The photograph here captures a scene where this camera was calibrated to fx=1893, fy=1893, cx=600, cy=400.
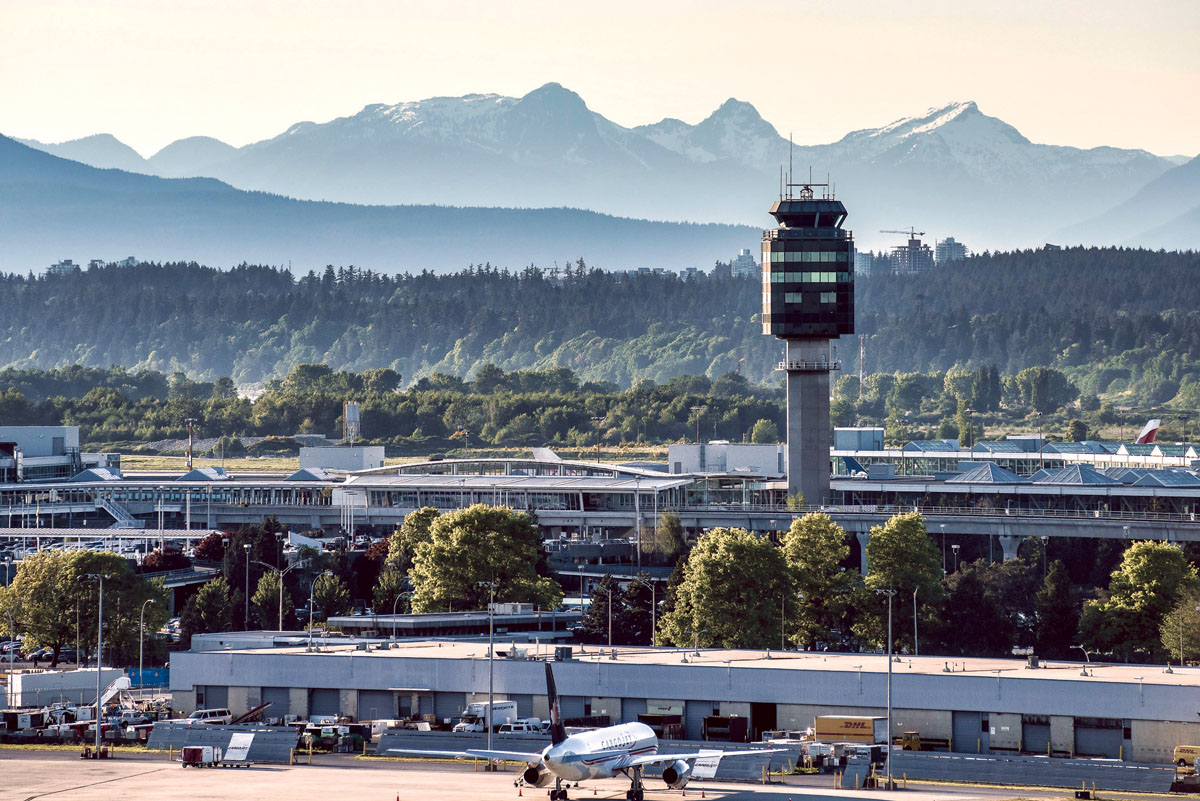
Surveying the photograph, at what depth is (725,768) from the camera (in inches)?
3359

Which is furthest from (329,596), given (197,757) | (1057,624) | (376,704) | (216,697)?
(197,757)

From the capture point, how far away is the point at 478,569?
13588cm

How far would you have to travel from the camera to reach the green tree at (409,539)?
525 ft

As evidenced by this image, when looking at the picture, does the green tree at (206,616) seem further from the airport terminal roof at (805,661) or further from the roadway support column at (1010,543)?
the roadway support column at (1010,543)

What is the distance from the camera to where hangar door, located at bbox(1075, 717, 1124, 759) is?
90500 mm

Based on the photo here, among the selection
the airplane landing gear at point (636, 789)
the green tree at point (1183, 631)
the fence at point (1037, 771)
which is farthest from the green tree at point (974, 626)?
the airplane landing gear at point (636, 789)

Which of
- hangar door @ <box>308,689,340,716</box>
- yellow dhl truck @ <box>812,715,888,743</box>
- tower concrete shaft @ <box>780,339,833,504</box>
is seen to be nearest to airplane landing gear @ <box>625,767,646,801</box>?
yellow dhl truck @ <box>812,715,888,743</box>

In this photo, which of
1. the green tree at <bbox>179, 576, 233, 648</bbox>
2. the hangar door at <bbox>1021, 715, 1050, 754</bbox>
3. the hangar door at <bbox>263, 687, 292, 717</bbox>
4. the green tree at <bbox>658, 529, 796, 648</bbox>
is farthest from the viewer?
the green tree at <bbox>179, 576, 233, 648</bbox>

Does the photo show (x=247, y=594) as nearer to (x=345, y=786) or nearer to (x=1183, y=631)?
(x=345, y=786)

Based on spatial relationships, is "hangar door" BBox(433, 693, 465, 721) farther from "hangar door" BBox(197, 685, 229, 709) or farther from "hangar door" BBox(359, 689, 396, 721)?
"hangar door" BBox(197, 685, 229, 709)

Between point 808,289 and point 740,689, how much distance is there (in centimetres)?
9196

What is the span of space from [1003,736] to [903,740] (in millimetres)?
4839

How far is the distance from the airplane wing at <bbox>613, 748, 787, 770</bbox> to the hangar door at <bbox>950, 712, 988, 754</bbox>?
1010cm

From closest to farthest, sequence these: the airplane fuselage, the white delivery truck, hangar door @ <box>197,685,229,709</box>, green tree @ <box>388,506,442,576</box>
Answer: the airplane fuselage → the white delivery truck → hangar door @ <box>197,685,229,709</box> → green tree @ <box>388,506,442,576</box>
